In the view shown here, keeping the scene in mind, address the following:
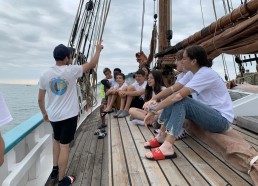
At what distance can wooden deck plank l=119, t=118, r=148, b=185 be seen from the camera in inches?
67.6

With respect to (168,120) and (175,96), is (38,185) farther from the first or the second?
(175,96)

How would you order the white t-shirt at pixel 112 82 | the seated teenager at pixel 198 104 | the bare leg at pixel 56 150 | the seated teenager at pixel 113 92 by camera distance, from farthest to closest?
the white t-shirt at pixel 112 82 → the seated teenager at pixel 113 92 → the bare leg at pixel 56 150 → the seated teenager at pixel 198 104

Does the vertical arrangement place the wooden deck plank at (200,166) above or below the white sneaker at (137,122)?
below

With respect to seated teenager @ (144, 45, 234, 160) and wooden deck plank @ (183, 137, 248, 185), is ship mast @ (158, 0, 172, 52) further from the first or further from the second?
seated teenager @ (144, 45, 234, 160)

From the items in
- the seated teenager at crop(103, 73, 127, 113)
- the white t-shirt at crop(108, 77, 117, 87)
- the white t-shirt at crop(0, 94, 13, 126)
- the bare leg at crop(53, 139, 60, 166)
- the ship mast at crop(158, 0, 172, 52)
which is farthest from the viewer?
the ship mast at crop(158, 0, 172, 52)

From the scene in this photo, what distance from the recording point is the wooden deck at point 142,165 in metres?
1.70

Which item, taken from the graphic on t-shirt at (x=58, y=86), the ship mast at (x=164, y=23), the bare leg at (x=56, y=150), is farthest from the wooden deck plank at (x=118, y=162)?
the ship mast at (x=164, y=23)

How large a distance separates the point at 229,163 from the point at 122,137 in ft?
3.87

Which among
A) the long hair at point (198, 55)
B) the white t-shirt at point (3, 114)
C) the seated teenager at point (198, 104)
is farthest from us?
the long hair at point (198, 55)

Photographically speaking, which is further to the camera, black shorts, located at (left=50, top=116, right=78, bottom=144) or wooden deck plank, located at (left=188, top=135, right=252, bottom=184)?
black shorts, located at (left=50, top=116, right=78, bottom=144)

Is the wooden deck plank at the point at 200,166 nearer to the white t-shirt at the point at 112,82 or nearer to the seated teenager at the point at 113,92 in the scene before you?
the seated teenager at the point at 113,92

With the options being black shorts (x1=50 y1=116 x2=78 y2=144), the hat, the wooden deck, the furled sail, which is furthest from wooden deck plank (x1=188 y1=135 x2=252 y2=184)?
the hat

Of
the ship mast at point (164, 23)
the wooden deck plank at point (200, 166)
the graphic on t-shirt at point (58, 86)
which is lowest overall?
the wooden deck plank at point (200, 166)

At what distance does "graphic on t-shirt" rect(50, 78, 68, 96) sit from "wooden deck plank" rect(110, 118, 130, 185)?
683 millimetres
